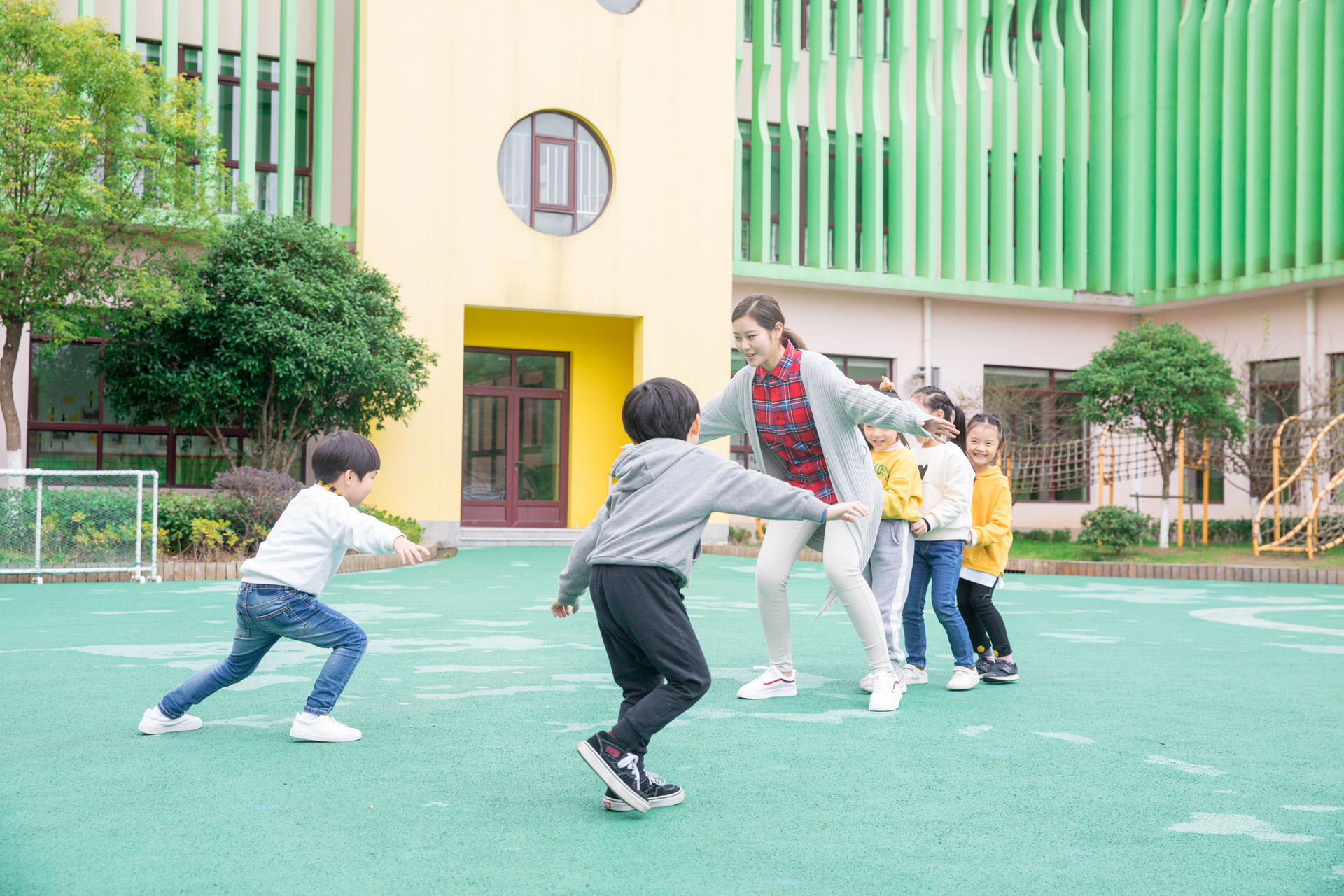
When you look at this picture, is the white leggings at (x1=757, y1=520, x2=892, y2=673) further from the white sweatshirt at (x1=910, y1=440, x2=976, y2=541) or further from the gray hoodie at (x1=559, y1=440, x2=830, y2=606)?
the gray hoodie at (x1=559, y1=440, x2=830, y2=606)

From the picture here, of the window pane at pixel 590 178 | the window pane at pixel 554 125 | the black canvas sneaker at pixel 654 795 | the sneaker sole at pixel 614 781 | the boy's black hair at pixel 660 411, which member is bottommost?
the black canvas sneaker at pixel 654 795

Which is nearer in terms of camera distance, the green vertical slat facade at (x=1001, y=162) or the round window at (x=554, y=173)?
the round window at (x=554, y=173)

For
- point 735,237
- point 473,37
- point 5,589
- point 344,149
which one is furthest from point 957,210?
point 5,589

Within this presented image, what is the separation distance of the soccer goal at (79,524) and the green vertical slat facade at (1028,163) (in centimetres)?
1565

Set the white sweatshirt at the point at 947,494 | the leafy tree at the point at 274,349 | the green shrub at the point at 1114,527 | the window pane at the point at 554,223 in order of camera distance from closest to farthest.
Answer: the white sweatshirt at the point at 947,494
the leafy tree at the point at 274,349
the green shrub at the point at 1114,527
the window pane at the point at 554,223

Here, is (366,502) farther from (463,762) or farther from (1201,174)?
(1201,174)

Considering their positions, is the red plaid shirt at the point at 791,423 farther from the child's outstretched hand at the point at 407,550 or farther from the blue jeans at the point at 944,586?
the child's outstretched hand at the point at 407,550

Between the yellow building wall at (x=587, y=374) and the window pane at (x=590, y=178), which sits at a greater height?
the window pane at (x=590, y=178)

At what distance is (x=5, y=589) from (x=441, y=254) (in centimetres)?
798

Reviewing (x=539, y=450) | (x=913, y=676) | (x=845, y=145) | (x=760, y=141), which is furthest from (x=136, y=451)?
(x=913, y=676)

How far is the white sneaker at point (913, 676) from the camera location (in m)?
5.62

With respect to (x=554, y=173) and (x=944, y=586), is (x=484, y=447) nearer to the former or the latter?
(x=554, y=173)

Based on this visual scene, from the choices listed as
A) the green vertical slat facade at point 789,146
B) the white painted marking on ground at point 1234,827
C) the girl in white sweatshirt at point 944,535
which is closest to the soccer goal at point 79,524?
the girl in white sweatshirt at point 944,535

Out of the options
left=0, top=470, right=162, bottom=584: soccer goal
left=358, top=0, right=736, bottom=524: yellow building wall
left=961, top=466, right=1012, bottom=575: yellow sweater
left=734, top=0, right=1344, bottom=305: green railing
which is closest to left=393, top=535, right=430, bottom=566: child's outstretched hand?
left=961, top=466, right=1012, bottom=575: yellow sweater
